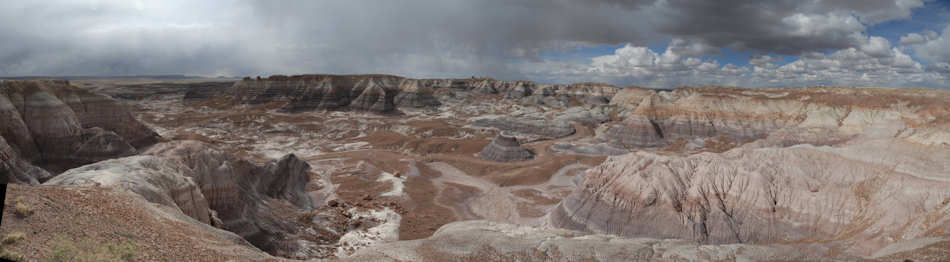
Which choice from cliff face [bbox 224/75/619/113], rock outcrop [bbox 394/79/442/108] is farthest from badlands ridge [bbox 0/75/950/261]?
rock outcrop [bbox 394/79/442/108]

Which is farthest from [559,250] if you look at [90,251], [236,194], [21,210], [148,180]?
A: [236,194]

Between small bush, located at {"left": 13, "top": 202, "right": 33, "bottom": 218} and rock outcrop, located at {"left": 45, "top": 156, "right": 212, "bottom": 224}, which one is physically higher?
small bush, located at {"left": 13, "top": 202, "right": 33, "bottom": 218}

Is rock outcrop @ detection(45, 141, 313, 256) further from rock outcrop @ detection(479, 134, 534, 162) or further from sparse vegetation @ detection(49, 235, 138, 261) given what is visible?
rock outcrop @ detection(479, 134, 534, 162)

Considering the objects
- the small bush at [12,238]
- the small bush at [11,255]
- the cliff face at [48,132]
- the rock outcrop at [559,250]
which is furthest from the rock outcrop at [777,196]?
the cliff face at [48,132]

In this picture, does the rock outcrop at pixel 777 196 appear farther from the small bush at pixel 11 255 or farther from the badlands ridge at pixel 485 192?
the small bush at pixel 11 255

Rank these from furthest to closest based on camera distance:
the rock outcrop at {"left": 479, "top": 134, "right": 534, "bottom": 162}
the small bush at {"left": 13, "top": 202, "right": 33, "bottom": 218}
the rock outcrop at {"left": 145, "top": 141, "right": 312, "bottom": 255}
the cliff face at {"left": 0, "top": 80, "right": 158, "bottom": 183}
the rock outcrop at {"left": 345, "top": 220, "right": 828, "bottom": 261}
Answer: the rock outcrop at {"left": 479, "top": 134, "right": 534, "bottom": 162} < the cliff face at {"left": 0, "top": 80, "right": 158, "bottom": 183} < the rock outcrop at {"left": 145, "top": 141, "right": 312, "bottom": 255} < the rock outcrop at {"left": 345, "top": 220, "right": 828, "bottom": 261} < the small bush at {"left": 13, "top": 202, "right": 33, "bottom": 218}

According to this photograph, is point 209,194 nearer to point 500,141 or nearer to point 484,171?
point 484,171

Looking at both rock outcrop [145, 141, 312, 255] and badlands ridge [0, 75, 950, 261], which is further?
rock outcrop [145, 141, 312, 255]
